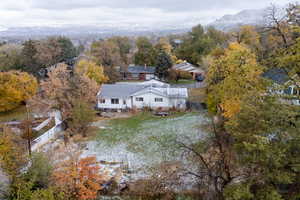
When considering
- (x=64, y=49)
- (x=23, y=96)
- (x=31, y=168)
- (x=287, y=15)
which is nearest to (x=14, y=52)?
(x=64, y=49)

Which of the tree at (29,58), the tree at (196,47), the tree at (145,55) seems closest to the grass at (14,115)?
the tree at (29,58)

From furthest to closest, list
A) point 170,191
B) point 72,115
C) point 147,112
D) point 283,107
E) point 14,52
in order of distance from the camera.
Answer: point 14,52
point 147,112
point 72,115
point 170,191
point 283,107

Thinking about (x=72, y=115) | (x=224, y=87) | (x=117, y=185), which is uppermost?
(x=224, y=87)

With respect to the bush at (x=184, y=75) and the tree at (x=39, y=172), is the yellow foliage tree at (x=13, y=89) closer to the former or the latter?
the tree at (x=39, y=172)

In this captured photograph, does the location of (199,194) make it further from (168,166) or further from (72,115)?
(72,115)

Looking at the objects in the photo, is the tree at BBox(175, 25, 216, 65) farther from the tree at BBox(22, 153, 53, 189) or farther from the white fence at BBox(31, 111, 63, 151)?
the tree at BBox(22, 153, 53, 189)
